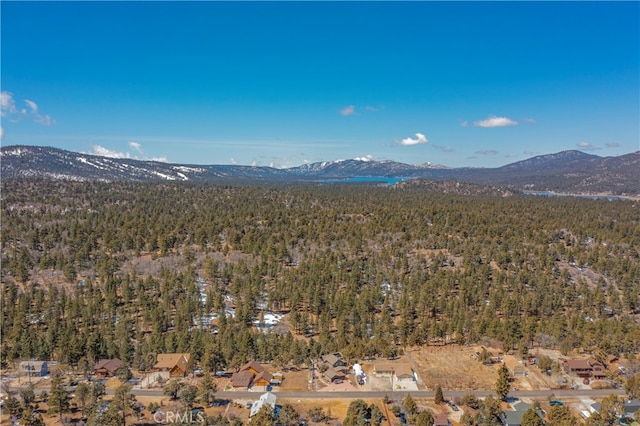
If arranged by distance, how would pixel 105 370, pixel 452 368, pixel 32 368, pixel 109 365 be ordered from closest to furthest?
pixel 32 368 → pixel 105 370 → pixel 109 365 → pixel 452 368

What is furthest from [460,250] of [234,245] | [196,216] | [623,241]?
[196,216]

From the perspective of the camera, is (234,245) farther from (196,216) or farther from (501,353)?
(501,353)

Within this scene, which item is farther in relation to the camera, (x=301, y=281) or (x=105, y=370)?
(x=301, y=281)

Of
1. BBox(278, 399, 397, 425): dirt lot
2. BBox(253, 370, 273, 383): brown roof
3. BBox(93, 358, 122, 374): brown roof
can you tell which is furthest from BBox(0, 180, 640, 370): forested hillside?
BBox(278, 399, 397, 425): dirt lot

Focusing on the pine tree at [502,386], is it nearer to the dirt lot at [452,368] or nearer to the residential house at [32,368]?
the dirt lot at [452,368]

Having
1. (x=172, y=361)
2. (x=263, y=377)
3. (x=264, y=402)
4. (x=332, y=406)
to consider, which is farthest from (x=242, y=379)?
(x=332, y=406)

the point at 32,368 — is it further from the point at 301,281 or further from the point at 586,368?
the point at 586,368
